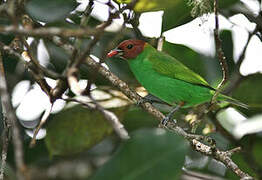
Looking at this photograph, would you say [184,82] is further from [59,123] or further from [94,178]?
[94,178]

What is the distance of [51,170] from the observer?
13.4ft

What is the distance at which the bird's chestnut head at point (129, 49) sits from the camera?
3.57m

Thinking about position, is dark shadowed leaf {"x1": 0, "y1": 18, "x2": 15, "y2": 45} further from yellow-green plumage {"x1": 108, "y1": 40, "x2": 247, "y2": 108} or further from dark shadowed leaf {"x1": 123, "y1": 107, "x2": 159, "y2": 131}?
dark shadowed leaf {"x1": 123, "y1": 107, "x2": 159, "y2": 131}

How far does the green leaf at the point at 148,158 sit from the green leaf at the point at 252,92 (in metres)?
2.04

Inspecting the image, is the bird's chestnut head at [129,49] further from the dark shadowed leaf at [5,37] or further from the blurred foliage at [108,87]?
the dark shadowed leaf at [5,37]

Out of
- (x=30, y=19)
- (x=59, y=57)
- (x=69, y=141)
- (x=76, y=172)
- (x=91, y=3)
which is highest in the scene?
(x=91, y=3)

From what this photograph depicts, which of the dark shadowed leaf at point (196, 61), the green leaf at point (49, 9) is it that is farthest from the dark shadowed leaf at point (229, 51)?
the green leaf at point (49, 9)

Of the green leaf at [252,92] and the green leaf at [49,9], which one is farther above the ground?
the green leaf at [49,9]

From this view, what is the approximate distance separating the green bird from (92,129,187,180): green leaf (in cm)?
194

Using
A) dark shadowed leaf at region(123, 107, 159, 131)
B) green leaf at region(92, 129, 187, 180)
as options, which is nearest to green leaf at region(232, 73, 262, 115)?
dark shadowed leaf at region(123, 107, 159, 131)

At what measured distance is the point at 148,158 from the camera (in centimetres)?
155

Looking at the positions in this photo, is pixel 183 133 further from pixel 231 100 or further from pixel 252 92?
pixel 252 92

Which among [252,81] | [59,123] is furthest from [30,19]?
[252,81]

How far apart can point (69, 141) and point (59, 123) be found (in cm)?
13
